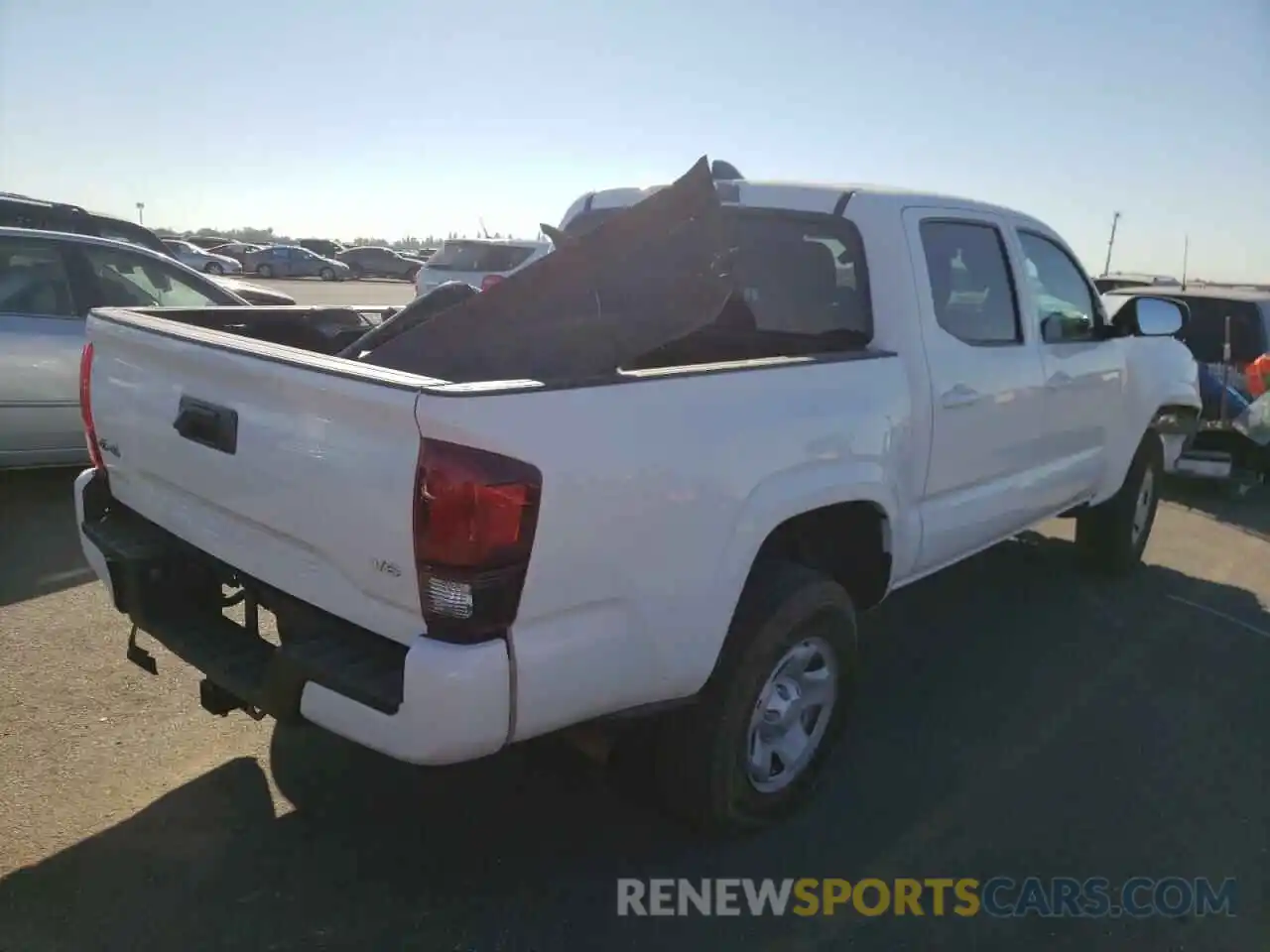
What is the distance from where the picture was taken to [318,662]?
2512 millimetres

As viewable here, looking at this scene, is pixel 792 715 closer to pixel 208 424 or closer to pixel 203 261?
pixel 208 424

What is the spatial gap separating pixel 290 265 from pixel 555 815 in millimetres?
47475

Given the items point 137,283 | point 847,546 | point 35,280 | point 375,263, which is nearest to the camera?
point 847,546

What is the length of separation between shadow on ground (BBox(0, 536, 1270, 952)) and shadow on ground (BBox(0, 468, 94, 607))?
2.14 m

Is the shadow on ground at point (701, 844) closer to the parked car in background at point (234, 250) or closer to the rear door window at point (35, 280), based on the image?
the rear door window at point (35, 280)

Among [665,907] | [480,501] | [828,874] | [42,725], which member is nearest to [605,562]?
[480,501]

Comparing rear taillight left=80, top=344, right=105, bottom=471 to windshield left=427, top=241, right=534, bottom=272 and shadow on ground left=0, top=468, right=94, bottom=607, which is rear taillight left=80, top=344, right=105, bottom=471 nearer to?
shadow on ground left=0, top=468, right=94, bottom=607

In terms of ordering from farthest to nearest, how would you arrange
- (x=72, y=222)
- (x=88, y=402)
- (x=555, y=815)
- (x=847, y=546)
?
(x=72, y=222), (x=847, y=546), (x=88, y=402), (x=555, y=815)

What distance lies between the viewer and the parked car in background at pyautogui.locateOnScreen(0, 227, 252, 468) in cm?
623

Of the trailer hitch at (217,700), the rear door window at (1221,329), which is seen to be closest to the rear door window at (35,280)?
the trailer hitch at (217,700)

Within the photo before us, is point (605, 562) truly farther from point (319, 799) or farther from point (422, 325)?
point (319, 799)

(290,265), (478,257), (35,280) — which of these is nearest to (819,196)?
(35,280)

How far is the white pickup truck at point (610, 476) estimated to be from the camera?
2326mm

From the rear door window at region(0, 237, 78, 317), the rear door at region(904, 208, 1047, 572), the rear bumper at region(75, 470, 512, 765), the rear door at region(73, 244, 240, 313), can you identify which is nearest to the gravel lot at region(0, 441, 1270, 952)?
the rear bumper at region(75, 470, 512, 765)
